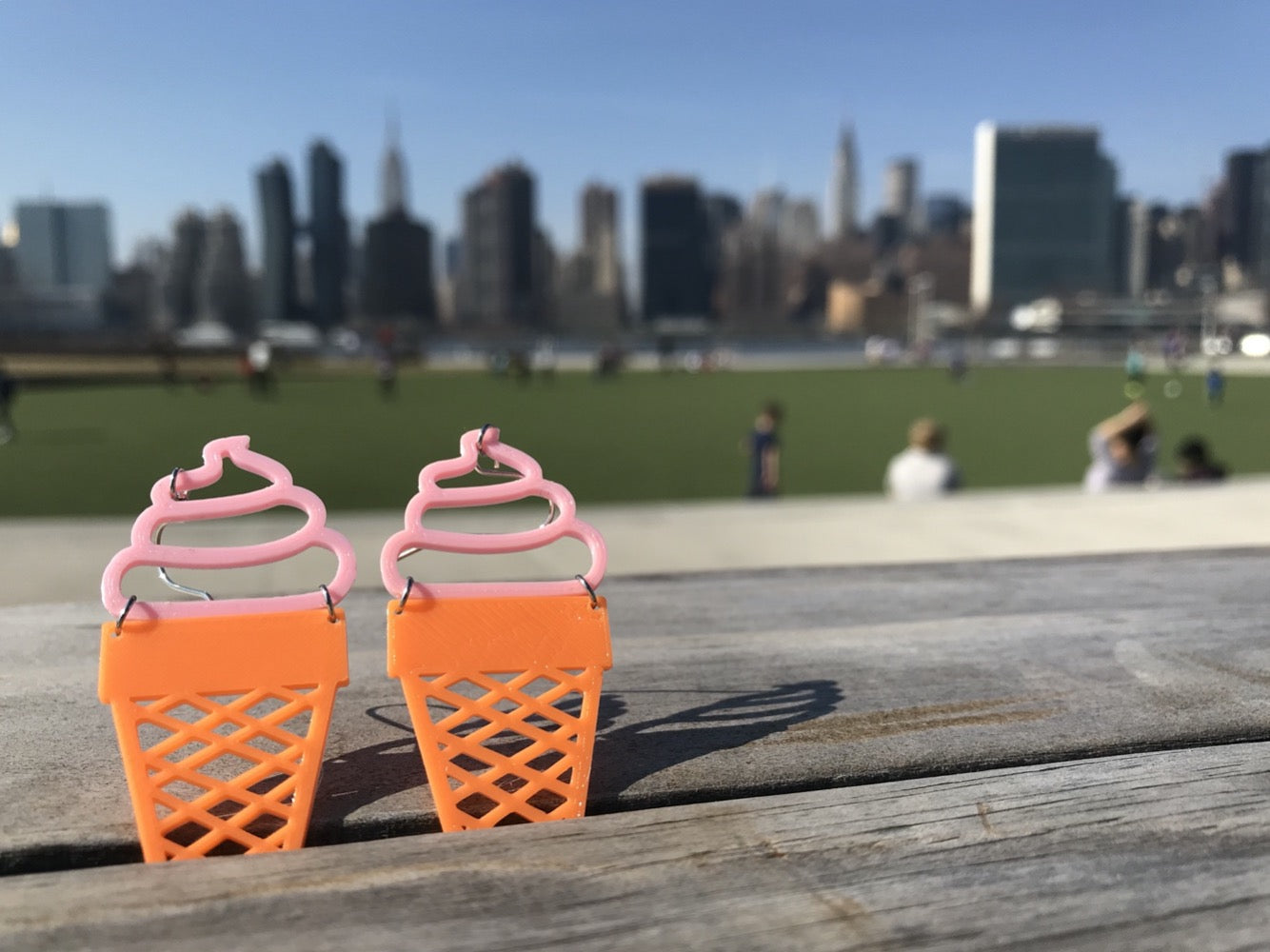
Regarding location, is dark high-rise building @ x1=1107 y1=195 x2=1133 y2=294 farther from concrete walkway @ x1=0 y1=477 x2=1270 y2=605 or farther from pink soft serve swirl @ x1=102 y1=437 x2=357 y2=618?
pink soft serve swirl @ x1=102 y1=437 x2=357 y2=618

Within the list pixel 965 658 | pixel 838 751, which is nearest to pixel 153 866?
pixel 838 751

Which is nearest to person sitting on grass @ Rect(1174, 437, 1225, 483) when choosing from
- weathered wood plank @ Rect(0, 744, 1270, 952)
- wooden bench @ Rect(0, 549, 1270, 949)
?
wooden bench @ Rect(0, 549, 1270, 949)

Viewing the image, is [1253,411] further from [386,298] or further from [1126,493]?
[386,298]

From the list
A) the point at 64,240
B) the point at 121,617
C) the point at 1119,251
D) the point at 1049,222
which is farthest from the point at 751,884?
the point at 1049,222

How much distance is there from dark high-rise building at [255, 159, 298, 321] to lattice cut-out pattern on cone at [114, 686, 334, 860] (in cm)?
18203

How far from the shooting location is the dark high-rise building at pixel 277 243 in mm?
175750

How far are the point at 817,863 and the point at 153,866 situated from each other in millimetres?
906

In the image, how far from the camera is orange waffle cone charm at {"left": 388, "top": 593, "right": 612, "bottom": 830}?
176cm

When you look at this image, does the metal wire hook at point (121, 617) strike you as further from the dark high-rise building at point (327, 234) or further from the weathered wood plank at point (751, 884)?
the dark high-rise building at point (327, 234)

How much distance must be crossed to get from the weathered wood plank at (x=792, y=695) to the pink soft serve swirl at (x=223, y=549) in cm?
33

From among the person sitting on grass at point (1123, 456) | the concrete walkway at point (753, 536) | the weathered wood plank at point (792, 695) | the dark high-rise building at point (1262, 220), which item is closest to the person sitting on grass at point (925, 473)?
the concrete walkway at point (753, 536)

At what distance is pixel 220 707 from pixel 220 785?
0.39 feet

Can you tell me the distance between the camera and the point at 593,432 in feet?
76.9

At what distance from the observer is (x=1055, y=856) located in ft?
5.12
